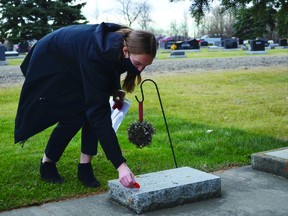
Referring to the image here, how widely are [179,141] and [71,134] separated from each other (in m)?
1.82

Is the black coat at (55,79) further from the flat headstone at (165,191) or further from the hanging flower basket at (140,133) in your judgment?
the flat headstone at (165,191)

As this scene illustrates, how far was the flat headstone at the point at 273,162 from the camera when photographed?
376cm

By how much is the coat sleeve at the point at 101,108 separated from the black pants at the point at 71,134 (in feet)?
2.49

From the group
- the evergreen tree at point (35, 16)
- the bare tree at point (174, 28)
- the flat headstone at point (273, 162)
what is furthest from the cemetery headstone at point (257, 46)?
the bare tree at point (174, 28)

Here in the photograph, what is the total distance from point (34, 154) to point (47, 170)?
1.05 metres

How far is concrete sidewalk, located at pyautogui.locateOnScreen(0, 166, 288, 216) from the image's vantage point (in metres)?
2.99

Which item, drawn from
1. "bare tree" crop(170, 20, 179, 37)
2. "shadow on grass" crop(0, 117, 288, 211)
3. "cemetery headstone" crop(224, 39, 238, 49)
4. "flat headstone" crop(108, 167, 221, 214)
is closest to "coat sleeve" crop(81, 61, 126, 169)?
"flat headstone" crop(108, 167, 221, 214)

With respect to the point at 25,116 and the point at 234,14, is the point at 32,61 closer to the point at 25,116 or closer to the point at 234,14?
the point at 25,116

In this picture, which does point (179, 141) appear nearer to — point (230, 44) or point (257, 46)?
point (257, 46)

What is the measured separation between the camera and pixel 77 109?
3.47 metres

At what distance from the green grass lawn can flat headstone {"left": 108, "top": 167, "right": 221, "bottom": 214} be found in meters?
0.42

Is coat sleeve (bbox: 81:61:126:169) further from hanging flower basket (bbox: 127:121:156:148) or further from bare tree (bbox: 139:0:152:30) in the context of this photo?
bare tree (bbox: 139:0:152:30)

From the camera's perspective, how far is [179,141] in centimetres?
517

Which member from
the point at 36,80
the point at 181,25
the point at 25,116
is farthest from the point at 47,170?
the point at 181,25
